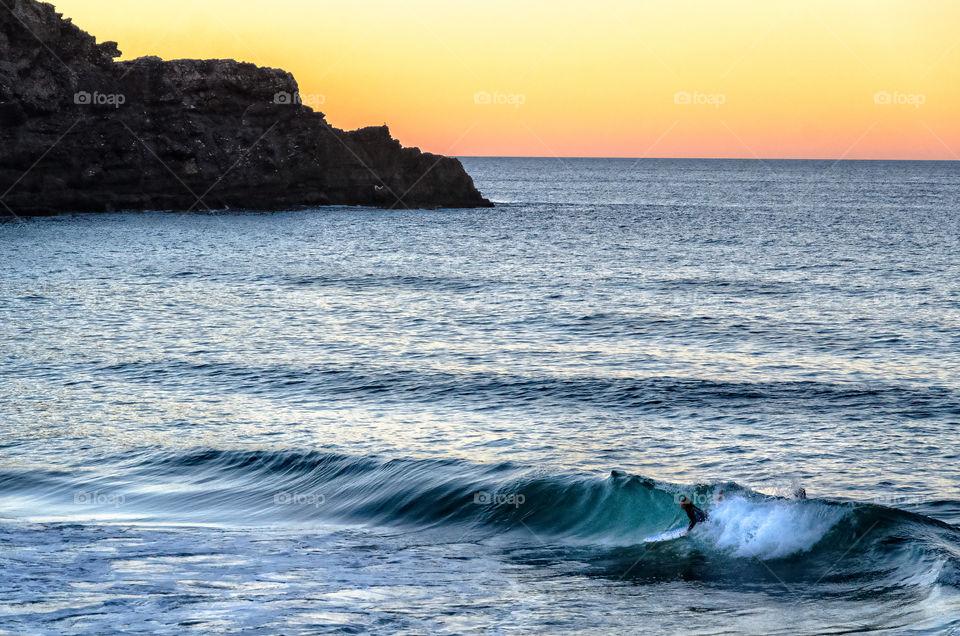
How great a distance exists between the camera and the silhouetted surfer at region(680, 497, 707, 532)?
1652 centimetres

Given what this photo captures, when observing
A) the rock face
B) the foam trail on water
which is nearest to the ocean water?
the foam trail on water

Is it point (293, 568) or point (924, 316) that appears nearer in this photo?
point (293, 568)

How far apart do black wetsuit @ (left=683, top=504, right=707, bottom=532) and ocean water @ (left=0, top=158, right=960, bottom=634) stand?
180 mm

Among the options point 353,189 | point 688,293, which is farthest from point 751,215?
point 688,293

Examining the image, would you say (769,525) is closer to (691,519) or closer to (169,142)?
(691,519)

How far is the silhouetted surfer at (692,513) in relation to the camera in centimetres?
1652

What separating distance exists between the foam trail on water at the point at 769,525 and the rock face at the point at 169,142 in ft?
319

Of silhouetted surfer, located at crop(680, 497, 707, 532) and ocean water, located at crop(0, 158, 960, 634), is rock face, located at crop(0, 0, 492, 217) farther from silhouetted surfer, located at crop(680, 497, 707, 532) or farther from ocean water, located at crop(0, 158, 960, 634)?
silhouetted surfer, located at crop(680, 497, 707, 532)

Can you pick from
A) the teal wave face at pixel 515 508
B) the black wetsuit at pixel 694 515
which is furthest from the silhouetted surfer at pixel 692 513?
the teal wave face at pixel 515 508

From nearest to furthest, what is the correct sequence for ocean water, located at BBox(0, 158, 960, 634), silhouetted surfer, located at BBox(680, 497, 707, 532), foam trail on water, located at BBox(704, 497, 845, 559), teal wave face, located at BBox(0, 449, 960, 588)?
ocean water, located at BBox(0, 158, 960, 634), teal wave face, located at BBox(0, 449, 960, 588), foam trail on water, located at BBox(704, 497, 845, 559), silhouetted surfer, located at BBox(680, 497, 707, 532)

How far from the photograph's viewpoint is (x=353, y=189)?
12588 centimetres

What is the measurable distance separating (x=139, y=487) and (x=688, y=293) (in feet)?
112

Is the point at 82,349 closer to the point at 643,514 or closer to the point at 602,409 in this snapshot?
the point at 602,409

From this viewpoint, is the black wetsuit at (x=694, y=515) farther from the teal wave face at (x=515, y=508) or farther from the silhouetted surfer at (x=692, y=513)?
the teal wave face at (x=515, y=508)
